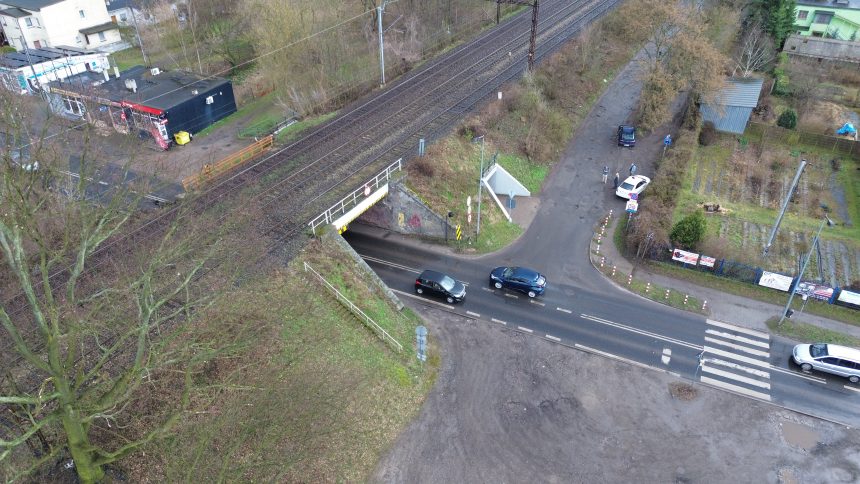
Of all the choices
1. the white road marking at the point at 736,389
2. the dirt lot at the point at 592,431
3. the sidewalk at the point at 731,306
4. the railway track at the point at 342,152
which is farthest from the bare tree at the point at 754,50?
the dirt lot at the point at 592,431

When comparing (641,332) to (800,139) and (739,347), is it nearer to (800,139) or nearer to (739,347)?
(739,347)

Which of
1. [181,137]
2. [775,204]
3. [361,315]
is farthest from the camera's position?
[181,137]

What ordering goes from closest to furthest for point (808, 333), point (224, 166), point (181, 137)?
point (808, 333) → point (224, 166) → point (181, 137)

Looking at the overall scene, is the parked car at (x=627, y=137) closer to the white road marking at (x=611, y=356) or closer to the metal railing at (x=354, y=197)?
the metal railing at (x=354, y=197)

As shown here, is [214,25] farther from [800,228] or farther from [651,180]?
[800,228]

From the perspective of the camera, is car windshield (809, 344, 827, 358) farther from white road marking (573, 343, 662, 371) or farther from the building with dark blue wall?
the building with dark blue wall

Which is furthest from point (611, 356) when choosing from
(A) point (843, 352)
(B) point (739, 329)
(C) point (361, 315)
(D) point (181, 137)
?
(D) point (181, 137)

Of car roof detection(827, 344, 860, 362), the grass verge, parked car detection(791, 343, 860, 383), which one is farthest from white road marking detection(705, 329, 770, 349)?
car roof detection(827, 344, 860, 362)
